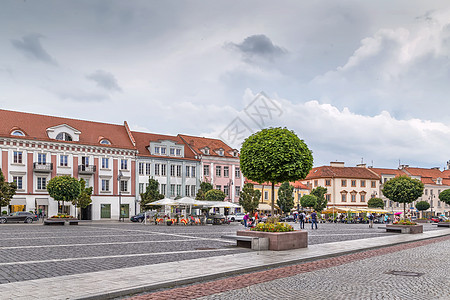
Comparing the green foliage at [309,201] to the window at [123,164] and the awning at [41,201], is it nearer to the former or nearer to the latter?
the window at [123,164]

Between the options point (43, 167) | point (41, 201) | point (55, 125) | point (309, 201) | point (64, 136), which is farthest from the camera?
point (309, 201)

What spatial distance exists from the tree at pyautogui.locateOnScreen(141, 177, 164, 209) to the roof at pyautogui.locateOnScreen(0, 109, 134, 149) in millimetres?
5844

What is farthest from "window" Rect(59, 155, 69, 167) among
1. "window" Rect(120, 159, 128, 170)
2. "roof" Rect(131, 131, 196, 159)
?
"roof" Rect(131, 131, 196, 159)

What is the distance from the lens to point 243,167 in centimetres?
1873

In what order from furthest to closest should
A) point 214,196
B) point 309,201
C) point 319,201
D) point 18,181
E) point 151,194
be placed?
point 319,201
point 309,201
point 151,194
point 214,196
point 18,181

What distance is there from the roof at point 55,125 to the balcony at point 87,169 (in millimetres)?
2989

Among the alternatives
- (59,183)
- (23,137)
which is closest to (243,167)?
(59,183)

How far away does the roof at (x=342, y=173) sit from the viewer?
89650 mm

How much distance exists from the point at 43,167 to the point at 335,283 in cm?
4711

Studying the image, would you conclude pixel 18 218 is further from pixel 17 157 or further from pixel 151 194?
pixel 151 194

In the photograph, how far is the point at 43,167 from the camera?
167ft

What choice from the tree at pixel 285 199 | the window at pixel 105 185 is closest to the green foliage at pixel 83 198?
the window at pixel 105 185

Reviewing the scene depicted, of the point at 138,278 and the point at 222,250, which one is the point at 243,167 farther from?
the point at 138,278

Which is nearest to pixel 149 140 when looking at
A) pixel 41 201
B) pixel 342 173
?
pixel 41 201
